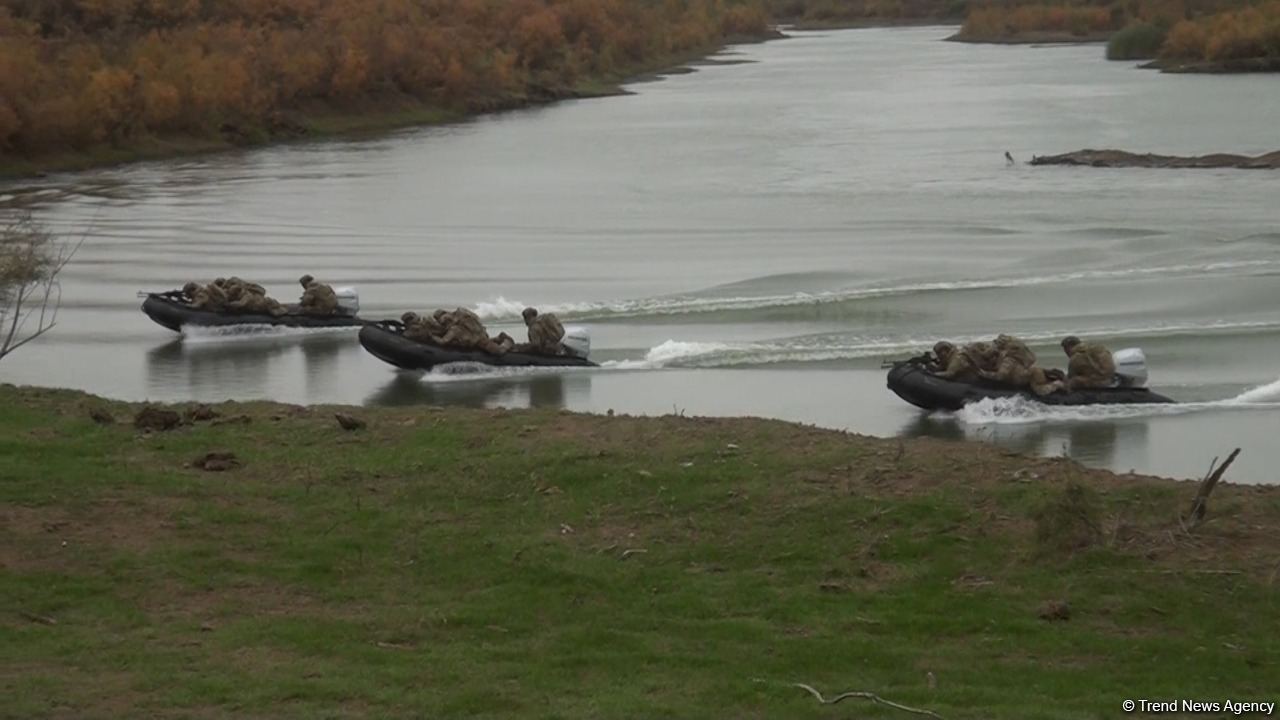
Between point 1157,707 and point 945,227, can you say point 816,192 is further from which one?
point 1157,707

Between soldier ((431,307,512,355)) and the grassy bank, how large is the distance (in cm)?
1184

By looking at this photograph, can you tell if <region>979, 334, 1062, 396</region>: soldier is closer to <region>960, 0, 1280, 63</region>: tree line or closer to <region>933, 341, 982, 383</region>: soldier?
<region>933, 341, 982, 383</region>: soldier

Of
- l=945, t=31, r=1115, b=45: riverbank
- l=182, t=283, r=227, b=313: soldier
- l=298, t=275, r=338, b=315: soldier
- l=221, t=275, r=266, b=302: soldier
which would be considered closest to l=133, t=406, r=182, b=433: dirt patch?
l=298, t=275, r=338, b=315: soldier

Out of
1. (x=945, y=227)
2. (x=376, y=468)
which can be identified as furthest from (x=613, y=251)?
(x=376, y=468)

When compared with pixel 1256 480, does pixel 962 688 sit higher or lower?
higher

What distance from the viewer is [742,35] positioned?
186500 mm

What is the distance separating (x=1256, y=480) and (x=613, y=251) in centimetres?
2767

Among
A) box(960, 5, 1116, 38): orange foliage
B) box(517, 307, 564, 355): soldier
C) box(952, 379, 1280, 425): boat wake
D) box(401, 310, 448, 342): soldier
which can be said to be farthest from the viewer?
box(960, 5, 1116, 38): orange foliage

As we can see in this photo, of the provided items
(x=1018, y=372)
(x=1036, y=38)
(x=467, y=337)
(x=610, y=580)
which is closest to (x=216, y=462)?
(x=610, y=580)

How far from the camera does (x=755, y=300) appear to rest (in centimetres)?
3791

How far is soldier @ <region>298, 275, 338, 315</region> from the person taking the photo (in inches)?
1390

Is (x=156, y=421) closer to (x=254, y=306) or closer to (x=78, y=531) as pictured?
(x=78, y=531)

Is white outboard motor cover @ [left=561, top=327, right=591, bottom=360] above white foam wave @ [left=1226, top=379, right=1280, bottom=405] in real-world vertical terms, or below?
above

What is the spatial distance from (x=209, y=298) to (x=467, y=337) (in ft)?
24.1
